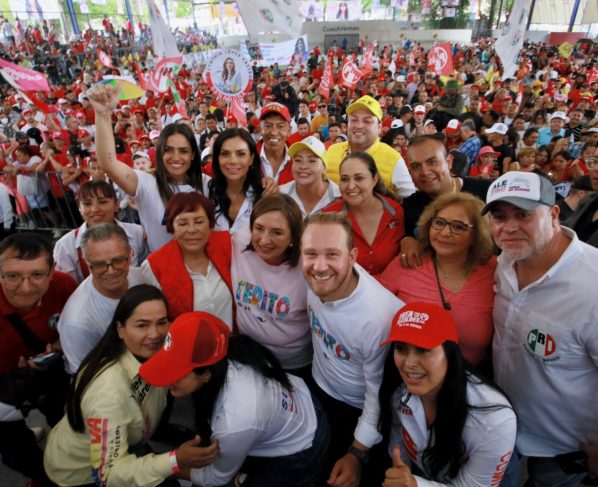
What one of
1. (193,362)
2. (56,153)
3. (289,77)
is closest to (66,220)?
(56,153)

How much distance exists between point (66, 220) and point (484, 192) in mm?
7129

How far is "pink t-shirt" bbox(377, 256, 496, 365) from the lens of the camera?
222 cm

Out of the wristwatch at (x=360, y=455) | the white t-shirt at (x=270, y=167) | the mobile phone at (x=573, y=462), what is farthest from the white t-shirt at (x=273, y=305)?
the white t-shirt at (x=270, y=167)

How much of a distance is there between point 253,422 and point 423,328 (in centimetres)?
99

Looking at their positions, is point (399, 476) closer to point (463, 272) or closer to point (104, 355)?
point (463, 272)

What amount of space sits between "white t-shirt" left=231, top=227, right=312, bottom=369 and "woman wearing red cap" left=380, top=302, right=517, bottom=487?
779 mm

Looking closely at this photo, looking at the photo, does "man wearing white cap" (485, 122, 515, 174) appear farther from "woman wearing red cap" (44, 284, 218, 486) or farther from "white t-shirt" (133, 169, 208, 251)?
"woman wearing red cap" (44, 284, 218, 486)

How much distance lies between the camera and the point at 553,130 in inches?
303

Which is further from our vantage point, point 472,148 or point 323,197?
point 472,148

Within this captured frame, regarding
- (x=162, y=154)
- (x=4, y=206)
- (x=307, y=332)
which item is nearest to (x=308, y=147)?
(x=162, y=154)

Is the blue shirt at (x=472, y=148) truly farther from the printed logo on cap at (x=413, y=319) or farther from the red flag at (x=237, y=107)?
the printed logo on cap at (x=413, y=319)

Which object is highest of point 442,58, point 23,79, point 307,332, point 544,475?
point 23,79

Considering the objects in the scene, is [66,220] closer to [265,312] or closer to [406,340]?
[265,312]

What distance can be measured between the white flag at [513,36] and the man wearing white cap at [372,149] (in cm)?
875
